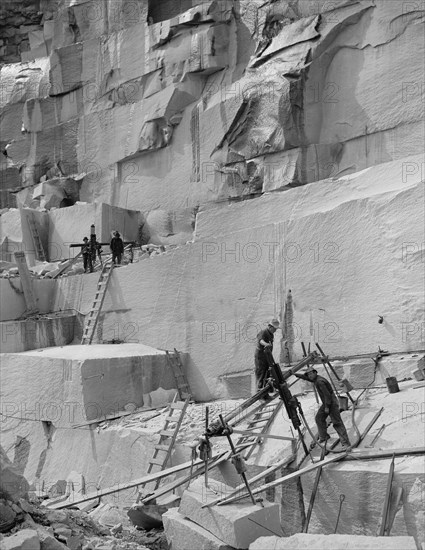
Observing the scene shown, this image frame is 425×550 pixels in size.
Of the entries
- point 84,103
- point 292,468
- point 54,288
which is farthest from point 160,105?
point 292,468

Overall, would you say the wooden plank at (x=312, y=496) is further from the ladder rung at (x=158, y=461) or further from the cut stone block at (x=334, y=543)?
the ladder rung at (x=158, y=461)

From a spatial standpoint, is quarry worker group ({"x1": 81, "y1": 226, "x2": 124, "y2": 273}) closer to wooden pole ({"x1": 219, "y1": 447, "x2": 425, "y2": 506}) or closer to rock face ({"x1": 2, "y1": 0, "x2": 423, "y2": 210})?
rock face ({"x1": 2, "y1": 0, "x2": 423, "y2": 210})

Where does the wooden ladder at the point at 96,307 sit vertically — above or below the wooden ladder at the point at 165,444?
above

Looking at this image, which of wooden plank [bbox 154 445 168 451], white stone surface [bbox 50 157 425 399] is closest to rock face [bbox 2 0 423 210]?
white stone surface [bbox 50 157 425 399]

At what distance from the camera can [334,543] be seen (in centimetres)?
550

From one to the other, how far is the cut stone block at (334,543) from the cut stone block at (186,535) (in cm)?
55

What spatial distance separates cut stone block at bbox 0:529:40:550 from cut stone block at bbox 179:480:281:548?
4.44ft

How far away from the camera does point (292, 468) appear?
7.57m

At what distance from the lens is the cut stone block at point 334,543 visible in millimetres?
5340

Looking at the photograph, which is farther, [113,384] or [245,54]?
A: [245,54]

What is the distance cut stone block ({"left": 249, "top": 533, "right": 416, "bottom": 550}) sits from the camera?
5.34 metres

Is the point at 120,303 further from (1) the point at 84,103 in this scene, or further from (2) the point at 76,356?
(1) the point at 84,103

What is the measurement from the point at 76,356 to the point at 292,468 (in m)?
5.07

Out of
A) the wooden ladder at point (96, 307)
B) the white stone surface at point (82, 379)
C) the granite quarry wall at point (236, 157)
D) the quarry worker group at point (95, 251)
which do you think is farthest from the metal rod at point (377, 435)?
the quarry worker group at point (95, 251)
